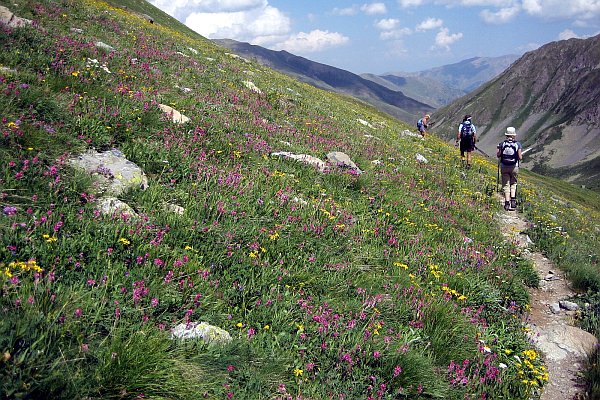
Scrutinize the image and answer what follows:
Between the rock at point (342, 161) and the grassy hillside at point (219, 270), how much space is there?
619mm

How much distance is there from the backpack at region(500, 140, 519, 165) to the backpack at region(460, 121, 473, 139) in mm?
5059

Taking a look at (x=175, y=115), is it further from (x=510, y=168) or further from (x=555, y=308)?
(x=510, y=168)

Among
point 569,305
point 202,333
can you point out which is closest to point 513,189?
point 569,305

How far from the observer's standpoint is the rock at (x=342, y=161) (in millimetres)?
11289

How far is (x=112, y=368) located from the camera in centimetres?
298

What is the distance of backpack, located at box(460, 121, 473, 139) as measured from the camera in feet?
65.8

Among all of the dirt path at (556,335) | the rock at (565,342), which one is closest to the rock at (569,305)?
the dirt path at (556,335)

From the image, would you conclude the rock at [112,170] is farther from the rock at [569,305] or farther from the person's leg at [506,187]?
the person's leg at [506,187]

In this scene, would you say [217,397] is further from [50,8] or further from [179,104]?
[50,8]

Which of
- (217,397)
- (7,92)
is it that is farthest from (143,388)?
(7,92)

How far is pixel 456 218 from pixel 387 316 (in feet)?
20.5

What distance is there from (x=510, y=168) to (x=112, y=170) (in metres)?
13.7

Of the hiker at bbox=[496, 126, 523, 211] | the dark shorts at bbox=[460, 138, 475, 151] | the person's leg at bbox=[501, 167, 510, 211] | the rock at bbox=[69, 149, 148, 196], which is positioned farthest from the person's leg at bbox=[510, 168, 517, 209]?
the rock at bbox=[69, 149, 148, 196]

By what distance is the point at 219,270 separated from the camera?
5.11 meters
